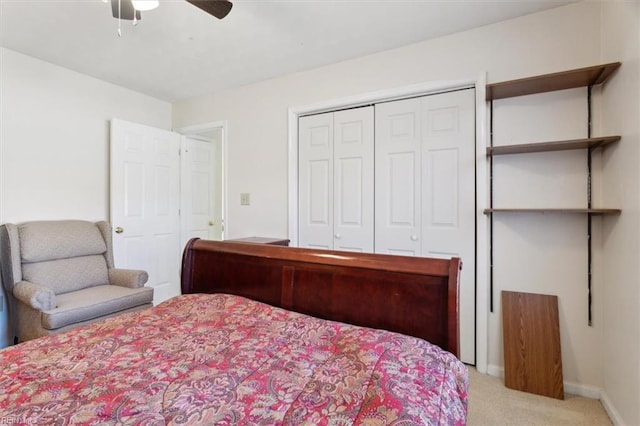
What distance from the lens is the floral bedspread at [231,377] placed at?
0.83 meters

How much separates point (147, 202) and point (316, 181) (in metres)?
1.96

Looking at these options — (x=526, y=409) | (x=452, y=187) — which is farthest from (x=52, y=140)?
(x=526, y=409)

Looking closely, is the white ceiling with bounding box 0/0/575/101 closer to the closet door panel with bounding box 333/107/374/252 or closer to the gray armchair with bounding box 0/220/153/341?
the closet door panel with bounding box 333/107/374/252

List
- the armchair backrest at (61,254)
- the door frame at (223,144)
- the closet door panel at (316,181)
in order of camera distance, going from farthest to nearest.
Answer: the door frame at (223,144)
the closet door panel at (316,181)
the armchair backrest at (61,254)

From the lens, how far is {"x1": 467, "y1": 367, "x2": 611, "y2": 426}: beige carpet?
1794 mm

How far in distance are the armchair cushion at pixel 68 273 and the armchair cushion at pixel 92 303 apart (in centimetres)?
8

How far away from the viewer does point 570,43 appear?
2084 mm

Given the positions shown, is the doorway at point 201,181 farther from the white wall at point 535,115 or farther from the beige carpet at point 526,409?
the beige carpet at point 526,409

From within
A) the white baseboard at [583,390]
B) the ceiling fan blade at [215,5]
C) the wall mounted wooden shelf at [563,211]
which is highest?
the ceiling fan blade at [215,5]

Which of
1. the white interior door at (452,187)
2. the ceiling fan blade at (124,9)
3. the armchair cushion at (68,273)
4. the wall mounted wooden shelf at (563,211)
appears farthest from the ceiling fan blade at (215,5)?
the armchair cushion at (68,273)

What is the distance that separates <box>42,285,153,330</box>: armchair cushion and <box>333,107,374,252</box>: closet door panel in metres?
1.78

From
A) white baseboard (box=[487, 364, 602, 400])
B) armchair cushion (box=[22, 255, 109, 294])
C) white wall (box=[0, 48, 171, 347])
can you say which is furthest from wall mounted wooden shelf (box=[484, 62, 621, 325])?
white wall (box=[0, 48, 171, 347])

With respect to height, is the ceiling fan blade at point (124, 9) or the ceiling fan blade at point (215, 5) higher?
the ceiling fan blade at point (124, 9)

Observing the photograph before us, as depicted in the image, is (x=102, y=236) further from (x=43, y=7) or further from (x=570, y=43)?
(x=570, y=43)
